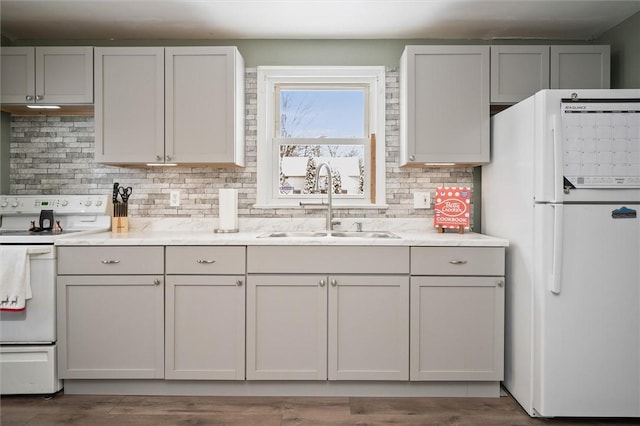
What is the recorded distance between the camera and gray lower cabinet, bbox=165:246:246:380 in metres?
2.57

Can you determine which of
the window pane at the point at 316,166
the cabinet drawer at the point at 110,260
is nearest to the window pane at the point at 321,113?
the window pane at the point at 316,166

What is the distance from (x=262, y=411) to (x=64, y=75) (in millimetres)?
2441

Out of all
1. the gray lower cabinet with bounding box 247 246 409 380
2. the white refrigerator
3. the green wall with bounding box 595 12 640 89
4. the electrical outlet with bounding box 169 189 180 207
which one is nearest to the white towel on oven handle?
the electrical outlet with bounding box 169 189 180 207

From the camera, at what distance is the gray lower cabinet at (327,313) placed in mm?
2561

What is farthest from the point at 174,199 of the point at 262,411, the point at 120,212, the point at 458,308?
the point at 458,308

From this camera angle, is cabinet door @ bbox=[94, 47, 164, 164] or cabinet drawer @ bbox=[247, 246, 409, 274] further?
cabinet door @ bbox=[94, 47, 164, 164]

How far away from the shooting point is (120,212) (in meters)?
3.13

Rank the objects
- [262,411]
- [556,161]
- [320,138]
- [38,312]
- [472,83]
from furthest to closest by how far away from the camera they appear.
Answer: [320,138] → [472,83] → [38,312] → [262,411] → [556,161]

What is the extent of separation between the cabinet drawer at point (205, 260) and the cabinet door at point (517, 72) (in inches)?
74.9

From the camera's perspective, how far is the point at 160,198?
3260 millimetres

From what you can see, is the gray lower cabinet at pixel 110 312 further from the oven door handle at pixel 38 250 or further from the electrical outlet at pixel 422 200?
the electrical outlet at pixel 422 200

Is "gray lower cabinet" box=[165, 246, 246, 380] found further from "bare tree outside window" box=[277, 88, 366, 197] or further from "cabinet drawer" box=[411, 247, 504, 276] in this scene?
"cabinet drawer" box=[411, 247, 504, 276]

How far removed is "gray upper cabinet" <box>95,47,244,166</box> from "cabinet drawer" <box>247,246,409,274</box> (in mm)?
754

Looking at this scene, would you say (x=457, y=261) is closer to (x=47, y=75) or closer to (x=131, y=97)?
(x=131, y=97)
